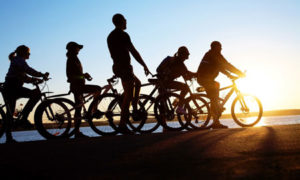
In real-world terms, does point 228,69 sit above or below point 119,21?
below

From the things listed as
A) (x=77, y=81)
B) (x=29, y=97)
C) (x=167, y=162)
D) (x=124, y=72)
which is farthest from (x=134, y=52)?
(x=167, y=162)

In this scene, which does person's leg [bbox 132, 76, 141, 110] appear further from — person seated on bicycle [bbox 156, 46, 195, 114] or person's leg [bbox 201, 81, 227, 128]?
person's leg [bbox 201, 81, 227, 128]

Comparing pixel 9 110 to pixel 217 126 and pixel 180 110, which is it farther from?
pixel 217 126

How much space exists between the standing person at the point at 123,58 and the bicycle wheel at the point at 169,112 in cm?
113

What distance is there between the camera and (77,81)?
857 cm

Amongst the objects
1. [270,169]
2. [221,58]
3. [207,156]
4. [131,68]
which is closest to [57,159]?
[207,156]

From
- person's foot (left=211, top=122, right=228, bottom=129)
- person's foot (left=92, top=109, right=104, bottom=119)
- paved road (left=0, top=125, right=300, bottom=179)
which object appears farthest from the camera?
person's foot (left=211, top=122, right=228, bottom=129)

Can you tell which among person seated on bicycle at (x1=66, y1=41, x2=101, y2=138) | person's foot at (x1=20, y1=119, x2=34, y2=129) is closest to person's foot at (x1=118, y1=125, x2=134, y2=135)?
person seated on bicycle at (x1=66, y1=41, x2=101, y2=138)

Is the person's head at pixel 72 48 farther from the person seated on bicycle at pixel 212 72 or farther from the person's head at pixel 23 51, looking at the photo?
the person seated on bicycle at pixel 212 72

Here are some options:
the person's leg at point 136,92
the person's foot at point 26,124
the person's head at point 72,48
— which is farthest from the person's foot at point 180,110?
the person's foot at point 26,124

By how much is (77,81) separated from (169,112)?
8.54 feet

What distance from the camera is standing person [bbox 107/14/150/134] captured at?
7.66 metres

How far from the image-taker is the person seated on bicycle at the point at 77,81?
8.31 metres

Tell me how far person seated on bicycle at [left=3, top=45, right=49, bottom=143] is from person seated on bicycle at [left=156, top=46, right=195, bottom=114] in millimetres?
3347
